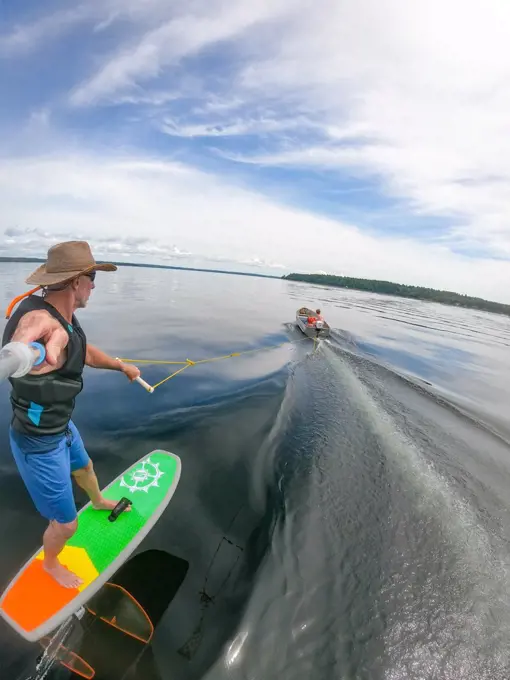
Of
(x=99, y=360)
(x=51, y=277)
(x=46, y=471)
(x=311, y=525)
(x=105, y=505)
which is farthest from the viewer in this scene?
(x=311, y=525)

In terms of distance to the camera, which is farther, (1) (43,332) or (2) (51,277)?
(2) (51,277)

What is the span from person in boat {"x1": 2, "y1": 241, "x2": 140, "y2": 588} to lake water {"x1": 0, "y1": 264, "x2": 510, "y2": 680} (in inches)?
83.2

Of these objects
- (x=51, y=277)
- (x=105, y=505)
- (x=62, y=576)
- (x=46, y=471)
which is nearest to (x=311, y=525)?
(x=105, y=505)

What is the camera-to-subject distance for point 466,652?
439 cm

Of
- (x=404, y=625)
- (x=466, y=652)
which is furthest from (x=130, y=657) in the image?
(x=466, y=652)

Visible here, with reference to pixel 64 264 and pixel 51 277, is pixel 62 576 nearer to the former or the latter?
pixel 51 277

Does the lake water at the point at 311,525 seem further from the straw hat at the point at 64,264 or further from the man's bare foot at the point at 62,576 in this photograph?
the straw hat at the point at 64,264

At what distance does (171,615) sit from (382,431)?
820 cm

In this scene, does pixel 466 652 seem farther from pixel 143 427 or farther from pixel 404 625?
pixel 143 427

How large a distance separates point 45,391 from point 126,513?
321cm

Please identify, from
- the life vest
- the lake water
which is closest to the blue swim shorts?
the life vest

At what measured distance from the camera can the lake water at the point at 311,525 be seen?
13.9ft

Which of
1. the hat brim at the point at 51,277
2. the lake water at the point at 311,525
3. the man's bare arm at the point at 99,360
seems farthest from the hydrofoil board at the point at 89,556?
the hat brim at the point at 51,277

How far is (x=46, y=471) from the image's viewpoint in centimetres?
362
